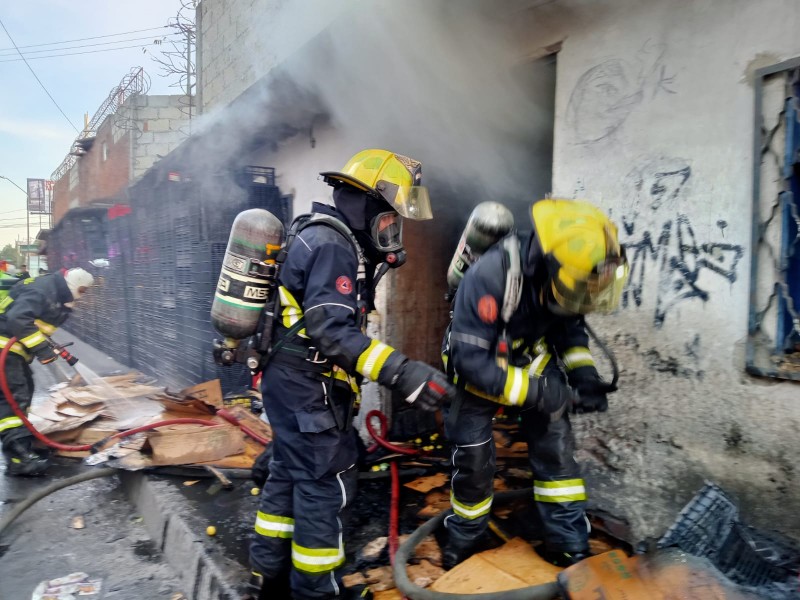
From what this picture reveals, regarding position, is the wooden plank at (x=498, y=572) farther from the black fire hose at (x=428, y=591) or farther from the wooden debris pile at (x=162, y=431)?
the wooden debris pile at (x=162, y=431)

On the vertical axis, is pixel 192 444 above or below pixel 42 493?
above

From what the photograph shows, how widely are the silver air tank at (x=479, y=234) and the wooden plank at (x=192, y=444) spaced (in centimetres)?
241

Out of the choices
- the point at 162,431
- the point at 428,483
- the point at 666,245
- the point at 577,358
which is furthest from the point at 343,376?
the point at 162,431

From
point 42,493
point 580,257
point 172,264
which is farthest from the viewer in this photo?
point 172,264

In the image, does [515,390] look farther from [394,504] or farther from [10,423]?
[10,423]

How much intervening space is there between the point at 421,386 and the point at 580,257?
0.88m

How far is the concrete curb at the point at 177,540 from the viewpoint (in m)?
2.89

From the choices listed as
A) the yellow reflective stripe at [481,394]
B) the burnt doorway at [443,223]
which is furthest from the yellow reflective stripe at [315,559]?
the burnt doorway at [443,223]

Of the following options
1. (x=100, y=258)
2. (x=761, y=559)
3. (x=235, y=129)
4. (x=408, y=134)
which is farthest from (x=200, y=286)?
(x=100, y=258)

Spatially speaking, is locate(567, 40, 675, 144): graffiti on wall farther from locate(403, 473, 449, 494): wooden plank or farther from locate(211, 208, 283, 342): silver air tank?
locate(403, 473, 449, 494): wooden plank

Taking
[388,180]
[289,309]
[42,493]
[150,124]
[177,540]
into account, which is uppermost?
[150,124]

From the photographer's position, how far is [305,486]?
252cm

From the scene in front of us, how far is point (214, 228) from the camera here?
6.77 m

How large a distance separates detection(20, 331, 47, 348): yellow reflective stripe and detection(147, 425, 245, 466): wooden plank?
152 cm
